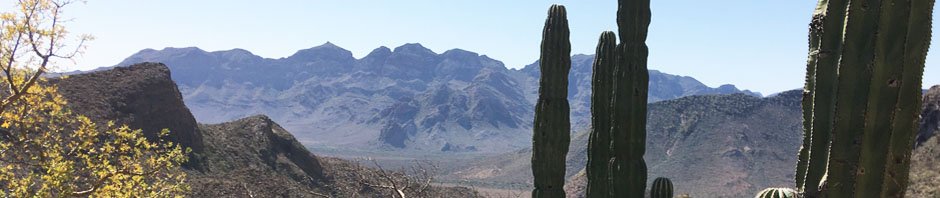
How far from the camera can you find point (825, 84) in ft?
13.9

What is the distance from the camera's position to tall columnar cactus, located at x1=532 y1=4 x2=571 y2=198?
1180cm

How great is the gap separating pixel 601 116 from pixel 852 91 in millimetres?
7600

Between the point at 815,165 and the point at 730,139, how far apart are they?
8657 centimetres

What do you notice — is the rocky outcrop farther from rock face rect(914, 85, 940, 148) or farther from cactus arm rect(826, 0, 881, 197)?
rock face rect(914, 85, 940, 148)

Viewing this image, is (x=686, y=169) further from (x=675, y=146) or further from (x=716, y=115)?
(x=716, y=115)

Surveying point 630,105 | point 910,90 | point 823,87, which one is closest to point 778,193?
point 823,87

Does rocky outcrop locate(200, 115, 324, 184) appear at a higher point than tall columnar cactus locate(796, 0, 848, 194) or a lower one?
lower

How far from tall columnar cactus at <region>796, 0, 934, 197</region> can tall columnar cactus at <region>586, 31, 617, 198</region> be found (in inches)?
283

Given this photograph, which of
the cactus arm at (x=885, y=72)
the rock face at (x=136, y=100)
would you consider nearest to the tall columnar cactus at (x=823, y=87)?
the cactus arm at (x=885, y=72)

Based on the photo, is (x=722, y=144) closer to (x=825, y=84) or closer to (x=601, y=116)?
(x=601, y=116)

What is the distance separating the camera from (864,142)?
147 inches

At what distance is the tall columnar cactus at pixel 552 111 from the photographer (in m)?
11.8

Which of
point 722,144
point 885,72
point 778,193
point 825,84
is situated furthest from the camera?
point 722,144

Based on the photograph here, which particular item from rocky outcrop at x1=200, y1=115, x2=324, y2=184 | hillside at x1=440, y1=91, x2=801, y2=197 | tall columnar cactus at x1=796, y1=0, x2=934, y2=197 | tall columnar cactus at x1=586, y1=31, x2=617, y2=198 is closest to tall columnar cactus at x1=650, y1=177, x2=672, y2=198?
tall columnar cactus at x1=586, y1=31, x2=617, y2=198
